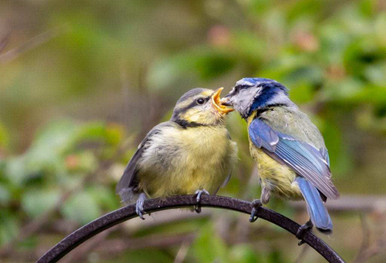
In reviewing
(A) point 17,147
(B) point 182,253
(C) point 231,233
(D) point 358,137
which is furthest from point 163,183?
(A) point 17,147

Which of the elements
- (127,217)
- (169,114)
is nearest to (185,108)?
(169,114)

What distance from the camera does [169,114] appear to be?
335cm

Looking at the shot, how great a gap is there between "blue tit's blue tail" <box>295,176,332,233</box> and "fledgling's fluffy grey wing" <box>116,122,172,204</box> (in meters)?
0.71

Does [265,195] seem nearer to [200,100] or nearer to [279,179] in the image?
[279,179]

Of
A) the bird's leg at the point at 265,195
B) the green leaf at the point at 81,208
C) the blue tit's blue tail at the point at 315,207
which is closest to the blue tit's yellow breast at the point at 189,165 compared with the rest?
the bird's leg at the point at 265,195

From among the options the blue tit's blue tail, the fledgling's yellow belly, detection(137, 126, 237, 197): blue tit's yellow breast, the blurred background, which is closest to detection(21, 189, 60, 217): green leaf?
the blurred background

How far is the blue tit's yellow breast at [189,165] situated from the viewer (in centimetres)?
266

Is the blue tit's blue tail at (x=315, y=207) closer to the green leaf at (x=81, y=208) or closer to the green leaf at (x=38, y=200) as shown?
the green leaf at (x=81, y=208)

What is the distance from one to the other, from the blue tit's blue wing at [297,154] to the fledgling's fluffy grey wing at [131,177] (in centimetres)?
46

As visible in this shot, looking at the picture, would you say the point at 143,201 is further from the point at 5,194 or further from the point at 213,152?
the point at 5,194

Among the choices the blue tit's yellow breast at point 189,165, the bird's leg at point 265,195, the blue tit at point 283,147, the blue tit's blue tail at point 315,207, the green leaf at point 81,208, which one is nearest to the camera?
the blue tit's blue tail at point 315,207

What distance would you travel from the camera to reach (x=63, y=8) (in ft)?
17.9

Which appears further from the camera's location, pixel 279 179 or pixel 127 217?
pixel 279 179

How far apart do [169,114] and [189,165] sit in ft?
2.40
